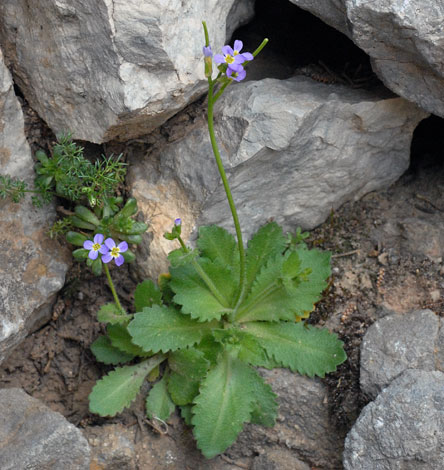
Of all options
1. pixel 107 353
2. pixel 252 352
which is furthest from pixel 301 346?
pixel 107 353

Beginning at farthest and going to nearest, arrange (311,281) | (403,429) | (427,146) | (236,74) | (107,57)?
(427,146)
(311,281)
(107,57)
(403,429)
(236,74)

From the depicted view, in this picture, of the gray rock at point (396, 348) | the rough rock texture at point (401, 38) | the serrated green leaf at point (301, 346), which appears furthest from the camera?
the serrated green leaf at point (301, 346)

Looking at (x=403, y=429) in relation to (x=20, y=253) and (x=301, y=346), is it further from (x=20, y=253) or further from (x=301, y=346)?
(x=20, y=253)

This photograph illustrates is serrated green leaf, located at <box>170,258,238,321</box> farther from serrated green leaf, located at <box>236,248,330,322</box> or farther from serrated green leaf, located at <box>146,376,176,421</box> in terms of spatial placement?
serrated green leaf, located at <box>146,376,176,421</box>

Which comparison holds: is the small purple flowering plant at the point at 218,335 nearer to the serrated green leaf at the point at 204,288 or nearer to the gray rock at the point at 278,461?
the serrated green leaf at the point at 204,288

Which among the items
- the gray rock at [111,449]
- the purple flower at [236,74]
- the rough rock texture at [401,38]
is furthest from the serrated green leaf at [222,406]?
the rough rock texture at [401,38]
